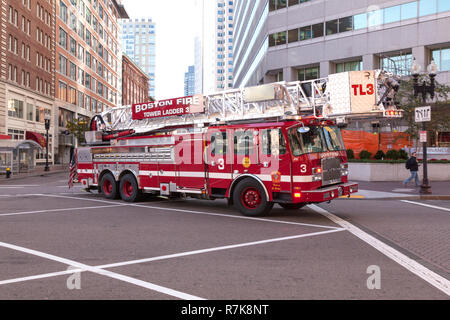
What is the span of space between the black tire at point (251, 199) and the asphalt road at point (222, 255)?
0.28m

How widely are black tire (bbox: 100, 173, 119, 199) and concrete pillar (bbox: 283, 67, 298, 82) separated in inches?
1137

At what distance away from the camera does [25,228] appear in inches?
344

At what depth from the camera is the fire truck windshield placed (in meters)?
9.72

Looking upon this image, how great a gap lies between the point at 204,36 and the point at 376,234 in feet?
633

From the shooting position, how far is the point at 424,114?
1570 cm

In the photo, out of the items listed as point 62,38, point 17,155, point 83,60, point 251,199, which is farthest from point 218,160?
point 83,60

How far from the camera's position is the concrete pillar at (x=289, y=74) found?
1577 inches

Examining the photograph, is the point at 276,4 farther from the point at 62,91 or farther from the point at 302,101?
the point at 302,101

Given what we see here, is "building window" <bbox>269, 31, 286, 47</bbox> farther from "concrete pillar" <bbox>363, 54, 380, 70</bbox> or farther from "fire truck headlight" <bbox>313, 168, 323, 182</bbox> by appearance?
"fire truck headlight" <bbox>313, 168, 323, 182</bbox>

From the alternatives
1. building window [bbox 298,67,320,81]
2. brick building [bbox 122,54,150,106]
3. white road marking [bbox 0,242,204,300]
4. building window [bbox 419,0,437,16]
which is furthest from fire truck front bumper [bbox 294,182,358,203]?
brick building [bbox 122,54,150,106]

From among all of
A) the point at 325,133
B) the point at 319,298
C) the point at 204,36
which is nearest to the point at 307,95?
the point at 325,133

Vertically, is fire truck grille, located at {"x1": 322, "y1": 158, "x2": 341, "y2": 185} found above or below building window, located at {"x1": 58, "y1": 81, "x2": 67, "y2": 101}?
below

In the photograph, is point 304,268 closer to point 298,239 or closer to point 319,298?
point 319,298

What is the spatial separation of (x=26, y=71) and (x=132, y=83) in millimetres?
61797
